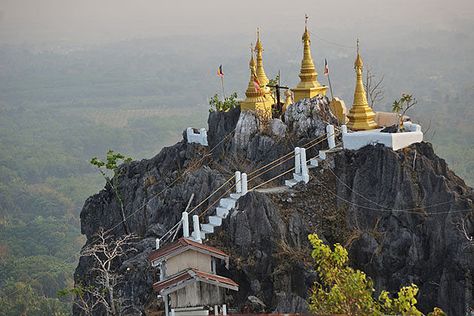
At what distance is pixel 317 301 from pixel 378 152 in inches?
408

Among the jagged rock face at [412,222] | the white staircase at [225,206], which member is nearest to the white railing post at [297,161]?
the jagged rock face at [412,222]

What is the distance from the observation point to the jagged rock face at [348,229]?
24.0 metres

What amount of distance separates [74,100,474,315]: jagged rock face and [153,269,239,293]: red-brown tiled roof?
176 cm

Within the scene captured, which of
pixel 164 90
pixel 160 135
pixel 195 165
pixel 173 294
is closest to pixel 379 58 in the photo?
pixel 160 135

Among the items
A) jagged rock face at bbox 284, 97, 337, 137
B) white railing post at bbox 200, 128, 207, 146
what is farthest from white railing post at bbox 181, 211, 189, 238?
white railing post at bbox 200, 128, 207, 146

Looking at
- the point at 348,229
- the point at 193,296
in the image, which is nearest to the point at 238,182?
the point at 348,229

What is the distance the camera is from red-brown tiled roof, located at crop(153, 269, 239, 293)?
71.3 ft

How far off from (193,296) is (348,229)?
5576 mm

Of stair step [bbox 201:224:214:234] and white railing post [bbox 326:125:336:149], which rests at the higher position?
white railing post [bbox 326:125:336:149]

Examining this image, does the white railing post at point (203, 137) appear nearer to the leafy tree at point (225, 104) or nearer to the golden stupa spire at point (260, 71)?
the leafy tree at point (225, 104)

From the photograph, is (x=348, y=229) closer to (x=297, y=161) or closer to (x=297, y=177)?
(x=297, y=177)

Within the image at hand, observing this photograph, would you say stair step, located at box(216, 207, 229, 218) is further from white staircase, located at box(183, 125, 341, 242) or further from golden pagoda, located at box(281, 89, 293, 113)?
golden pagoda, located at box(281, 89, 293, 113)

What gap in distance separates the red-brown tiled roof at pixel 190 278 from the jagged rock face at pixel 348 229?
5.78 feet

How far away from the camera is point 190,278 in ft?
71.7
